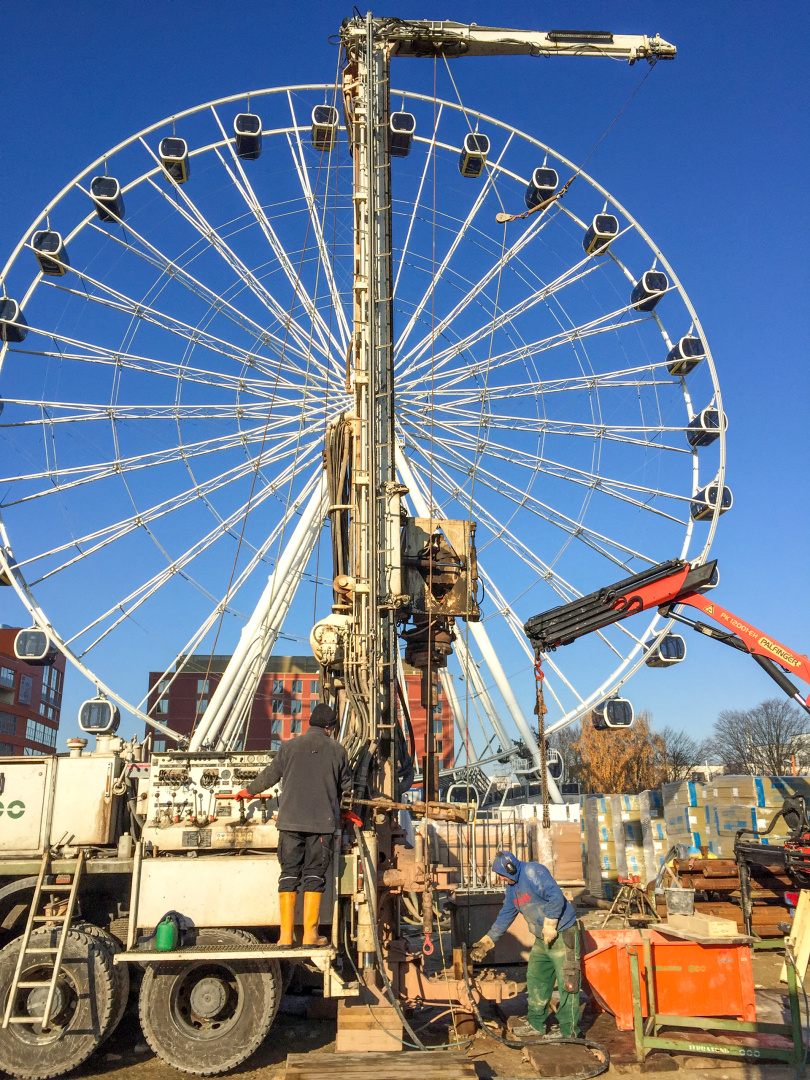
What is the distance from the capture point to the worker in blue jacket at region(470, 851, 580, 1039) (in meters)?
7.05

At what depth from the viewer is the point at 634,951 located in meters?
7.09

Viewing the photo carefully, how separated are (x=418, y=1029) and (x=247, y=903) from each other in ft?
6.06

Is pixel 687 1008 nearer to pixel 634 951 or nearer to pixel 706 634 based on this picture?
pixel 634 951

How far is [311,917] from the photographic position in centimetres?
629

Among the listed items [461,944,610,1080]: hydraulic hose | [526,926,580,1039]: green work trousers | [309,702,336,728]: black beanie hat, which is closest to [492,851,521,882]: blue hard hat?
[526,926,580,1039]: green work trousers

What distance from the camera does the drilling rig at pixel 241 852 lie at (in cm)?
649

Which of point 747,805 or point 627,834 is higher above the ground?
point 747,805

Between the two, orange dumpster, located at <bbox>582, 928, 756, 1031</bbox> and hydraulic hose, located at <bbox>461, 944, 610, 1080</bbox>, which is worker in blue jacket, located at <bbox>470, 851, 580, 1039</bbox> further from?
orange dumpster, located at <bbox>582, 928, 756, 1031</bbox>

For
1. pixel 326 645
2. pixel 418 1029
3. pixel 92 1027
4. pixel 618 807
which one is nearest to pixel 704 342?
pixel 618 807

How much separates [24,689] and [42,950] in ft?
195

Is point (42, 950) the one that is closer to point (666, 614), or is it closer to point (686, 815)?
point (666, 614)

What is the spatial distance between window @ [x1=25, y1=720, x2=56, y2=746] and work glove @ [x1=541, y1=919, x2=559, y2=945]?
199 feet

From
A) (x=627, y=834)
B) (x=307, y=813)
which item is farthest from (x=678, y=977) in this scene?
(x=627, y=834)

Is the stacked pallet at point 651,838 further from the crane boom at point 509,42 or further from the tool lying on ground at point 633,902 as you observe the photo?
the crane boom at point 509,42
